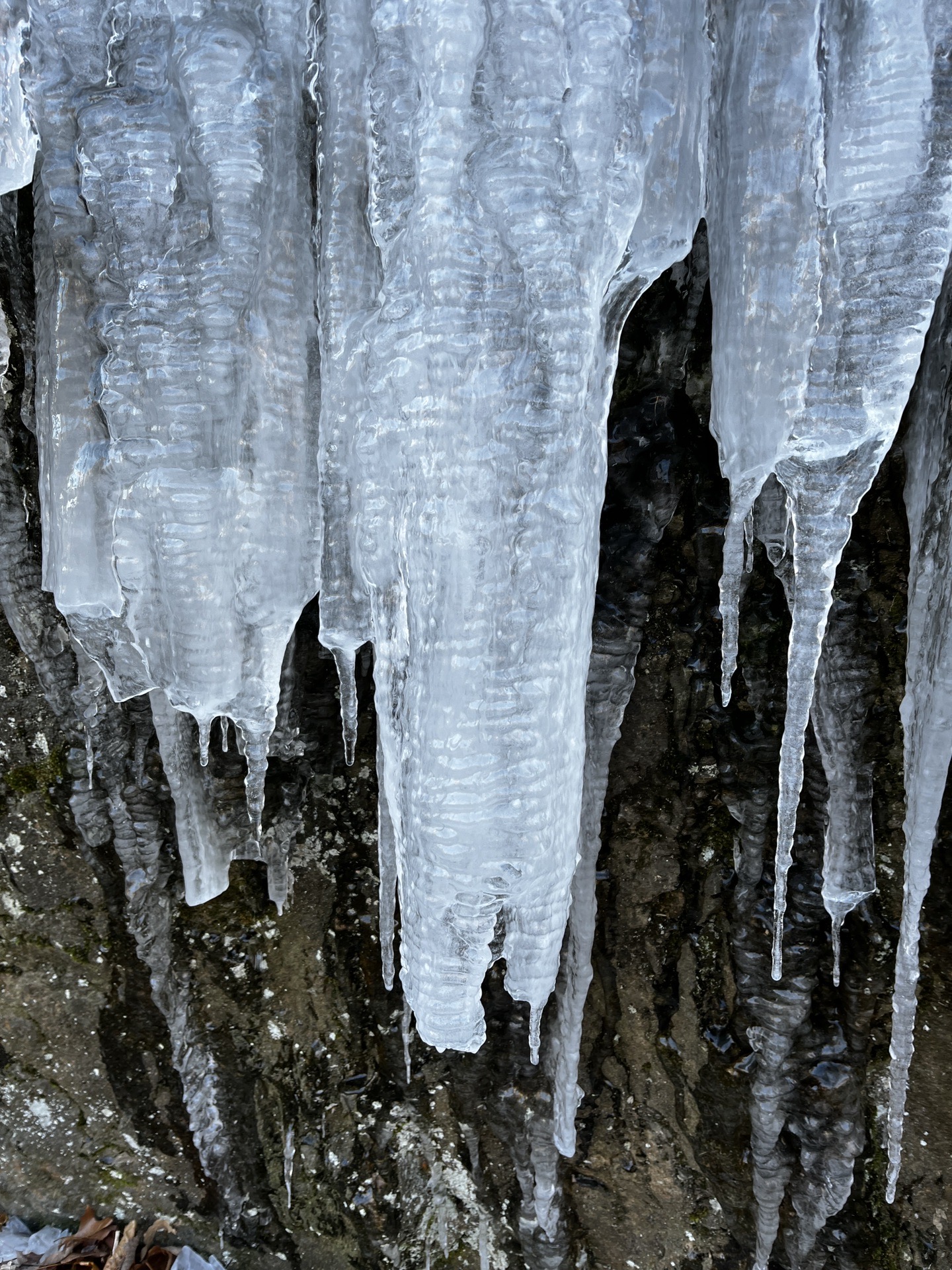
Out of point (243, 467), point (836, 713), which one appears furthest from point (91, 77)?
point (836, 713)

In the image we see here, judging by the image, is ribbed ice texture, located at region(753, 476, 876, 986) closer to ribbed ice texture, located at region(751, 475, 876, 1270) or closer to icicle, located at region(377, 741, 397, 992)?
ribbed ice texture, located at region(751, 475, 876, 1270)

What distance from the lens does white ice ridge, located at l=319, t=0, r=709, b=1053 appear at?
2.41 feet

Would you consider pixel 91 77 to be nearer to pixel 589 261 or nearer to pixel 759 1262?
pixel 589 261

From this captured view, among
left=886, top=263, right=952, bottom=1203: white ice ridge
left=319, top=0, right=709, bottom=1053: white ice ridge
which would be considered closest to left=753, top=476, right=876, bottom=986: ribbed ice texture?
left=886, top=263, right=952, bottom=1203: white ice ridge

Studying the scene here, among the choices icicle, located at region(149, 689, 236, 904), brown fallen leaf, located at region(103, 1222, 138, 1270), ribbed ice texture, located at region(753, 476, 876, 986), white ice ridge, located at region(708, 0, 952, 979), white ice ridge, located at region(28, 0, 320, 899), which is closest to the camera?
white ice ridge, located at region(708, 0, 952, 979)

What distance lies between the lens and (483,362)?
0.77 metres

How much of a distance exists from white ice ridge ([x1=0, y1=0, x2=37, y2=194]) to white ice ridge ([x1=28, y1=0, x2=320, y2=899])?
40mm

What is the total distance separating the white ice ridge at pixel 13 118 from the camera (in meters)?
0.78

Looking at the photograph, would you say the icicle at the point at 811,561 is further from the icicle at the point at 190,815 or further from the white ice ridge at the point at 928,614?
the icicle at the point at 190,815

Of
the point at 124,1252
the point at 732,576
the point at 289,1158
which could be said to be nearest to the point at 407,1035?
the point at 289,1158

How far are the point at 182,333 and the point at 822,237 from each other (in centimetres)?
66

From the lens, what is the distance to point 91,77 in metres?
0.87

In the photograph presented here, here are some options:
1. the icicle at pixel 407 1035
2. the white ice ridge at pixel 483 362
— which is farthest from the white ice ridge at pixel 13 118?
the icicle at pixel 407 1035

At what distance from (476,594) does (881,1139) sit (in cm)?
128
